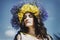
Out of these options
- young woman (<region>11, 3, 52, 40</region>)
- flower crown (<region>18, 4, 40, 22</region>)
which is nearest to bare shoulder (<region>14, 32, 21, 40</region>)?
young woman (<region>11, 3, 52, 40</region>)

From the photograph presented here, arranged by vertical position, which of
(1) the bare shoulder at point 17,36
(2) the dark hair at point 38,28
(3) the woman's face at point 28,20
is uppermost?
(3) the woman's face at point 28,20

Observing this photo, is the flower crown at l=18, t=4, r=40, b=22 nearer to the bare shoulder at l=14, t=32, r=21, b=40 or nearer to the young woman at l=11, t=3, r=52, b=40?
the young woman at l=11, t=3, r=52, b=40

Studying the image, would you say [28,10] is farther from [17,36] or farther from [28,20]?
[17,36]

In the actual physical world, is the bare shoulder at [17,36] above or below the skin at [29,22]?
below

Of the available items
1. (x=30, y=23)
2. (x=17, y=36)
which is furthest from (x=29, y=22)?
(x=17, y=36)

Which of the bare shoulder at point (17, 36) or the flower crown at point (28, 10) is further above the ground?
the flower crown at point (28, 10)

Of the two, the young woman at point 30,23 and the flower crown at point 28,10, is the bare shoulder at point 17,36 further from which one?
the flower crown at point 28,10

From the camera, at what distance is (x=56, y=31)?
1754 mm

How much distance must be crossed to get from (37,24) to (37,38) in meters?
0.11

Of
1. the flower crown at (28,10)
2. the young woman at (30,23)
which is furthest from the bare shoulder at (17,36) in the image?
the flower crown at (28,10)

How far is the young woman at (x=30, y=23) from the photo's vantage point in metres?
1.75

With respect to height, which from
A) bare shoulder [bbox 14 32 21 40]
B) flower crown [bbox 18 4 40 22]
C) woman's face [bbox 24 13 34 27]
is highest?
flower crown [bbox 18 4 40 22]

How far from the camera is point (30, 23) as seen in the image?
1758 mm

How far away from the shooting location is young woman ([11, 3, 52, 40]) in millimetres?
1746
